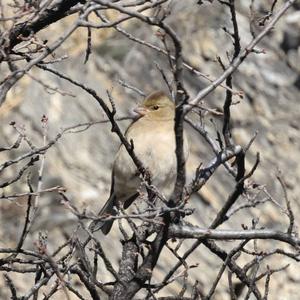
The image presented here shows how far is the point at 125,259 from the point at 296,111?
12.5 metres

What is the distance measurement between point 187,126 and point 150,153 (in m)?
6.06

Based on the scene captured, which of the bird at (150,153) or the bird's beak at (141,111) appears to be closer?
the bird at (150,153)

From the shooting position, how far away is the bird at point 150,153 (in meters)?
6.72

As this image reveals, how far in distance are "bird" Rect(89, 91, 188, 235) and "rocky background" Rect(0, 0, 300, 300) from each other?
2656 mm

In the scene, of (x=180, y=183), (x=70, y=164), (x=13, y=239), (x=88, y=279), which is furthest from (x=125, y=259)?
(x=70, y=164)

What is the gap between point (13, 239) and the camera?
33.4 ft

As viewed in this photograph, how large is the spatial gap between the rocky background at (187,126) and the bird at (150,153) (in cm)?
266

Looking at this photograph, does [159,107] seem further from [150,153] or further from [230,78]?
[230,78]

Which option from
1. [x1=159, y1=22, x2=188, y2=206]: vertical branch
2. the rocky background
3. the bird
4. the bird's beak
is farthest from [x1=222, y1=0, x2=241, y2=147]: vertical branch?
the rocky background

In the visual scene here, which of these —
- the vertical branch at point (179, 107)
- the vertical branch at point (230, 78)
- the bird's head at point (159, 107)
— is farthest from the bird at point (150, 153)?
the vertical branch at point (179, 107)

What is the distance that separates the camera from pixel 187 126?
42.2ft

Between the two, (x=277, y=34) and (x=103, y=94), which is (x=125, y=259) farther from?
(x=277, y=34)

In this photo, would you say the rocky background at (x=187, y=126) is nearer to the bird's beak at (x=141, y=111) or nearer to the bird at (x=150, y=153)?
the bird at (x=150, y=153)

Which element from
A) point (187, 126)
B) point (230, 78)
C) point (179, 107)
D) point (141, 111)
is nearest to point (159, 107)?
point (141, 111)
